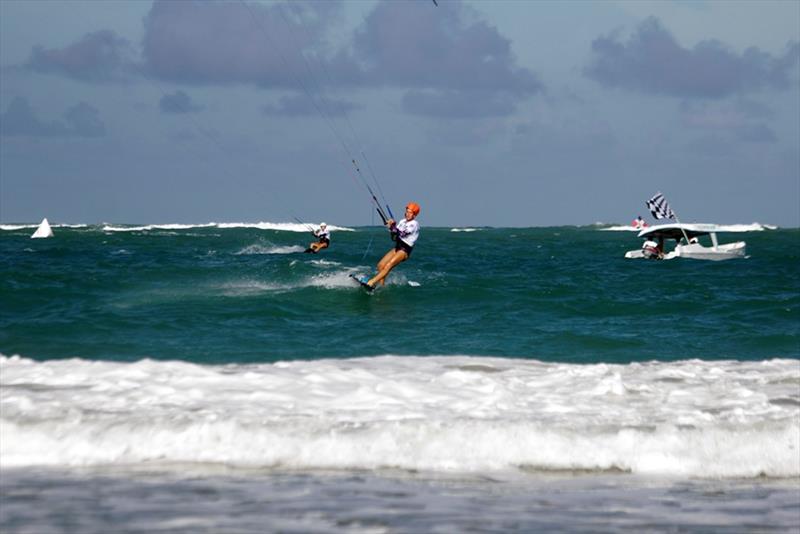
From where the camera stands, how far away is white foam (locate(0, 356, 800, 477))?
7699 millimetres

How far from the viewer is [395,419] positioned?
8.48 m

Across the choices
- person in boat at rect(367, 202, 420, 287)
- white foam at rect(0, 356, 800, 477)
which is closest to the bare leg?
person in boat at rect(367, 202, 420, 287)

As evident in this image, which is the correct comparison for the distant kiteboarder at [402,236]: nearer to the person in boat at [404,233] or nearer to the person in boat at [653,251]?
the person in boat at [404,233]

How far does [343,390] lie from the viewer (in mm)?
9883

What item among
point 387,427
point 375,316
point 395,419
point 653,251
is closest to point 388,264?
point 375,316

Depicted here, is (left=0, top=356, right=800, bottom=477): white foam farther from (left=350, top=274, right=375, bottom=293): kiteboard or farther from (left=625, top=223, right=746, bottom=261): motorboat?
(left=625, top=223, right=746, bottom=261): motorboat

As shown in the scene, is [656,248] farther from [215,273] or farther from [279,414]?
[279,414]

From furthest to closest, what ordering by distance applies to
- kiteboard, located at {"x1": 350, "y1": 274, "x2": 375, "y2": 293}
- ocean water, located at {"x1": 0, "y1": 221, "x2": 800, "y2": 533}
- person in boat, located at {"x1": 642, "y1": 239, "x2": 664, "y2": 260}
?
1. person in boat, located at {"x1": 642, "y1": 239, "x2": 664, "y2": 260}
2. kiteboard, located at {"x1": 350, "y1": 274, "x2": 375, "y2": 293}
3. ocean water, located at {"x1": 0, "y1": 221, "x2": 800, "y2": 533}

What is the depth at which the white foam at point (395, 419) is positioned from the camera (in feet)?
25.3

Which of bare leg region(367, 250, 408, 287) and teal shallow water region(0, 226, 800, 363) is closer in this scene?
teal shallow water region(0, 226, 800, 363)

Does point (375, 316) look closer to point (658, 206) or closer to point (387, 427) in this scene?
point (387, 427)

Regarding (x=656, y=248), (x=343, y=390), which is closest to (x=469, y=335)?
(x=343, y=390)

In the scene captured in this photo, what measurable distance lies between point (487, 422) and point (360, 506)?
2477 millimetres

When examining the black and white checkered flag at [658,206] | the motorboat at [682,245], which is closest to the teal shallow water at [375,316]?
the motorboat at [682,245]
